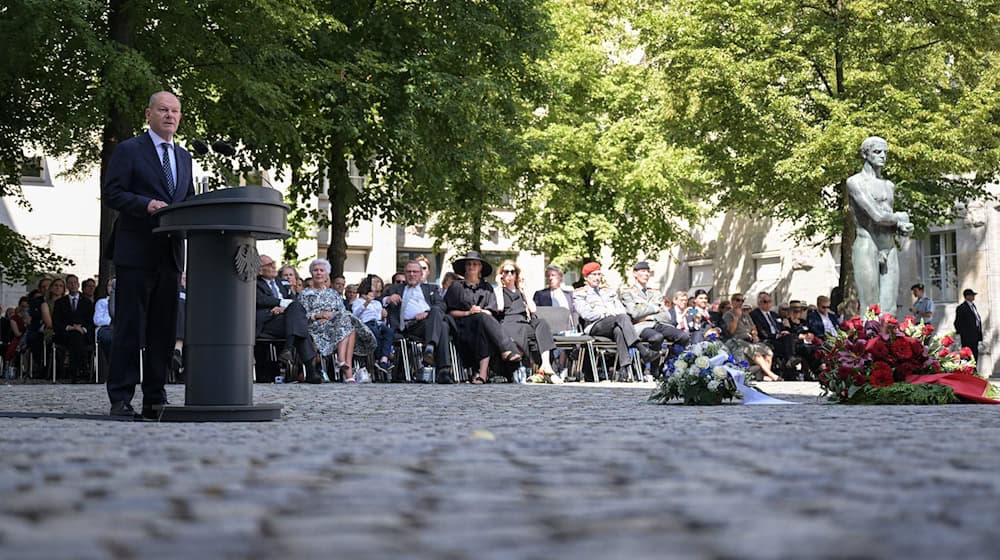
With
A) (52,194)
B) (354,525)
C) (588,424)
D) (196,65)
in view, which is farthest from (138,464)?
(52,194)

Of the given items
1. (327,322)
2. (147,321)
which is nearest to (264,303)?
(327,322)

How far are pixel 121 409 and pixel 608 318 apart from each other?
12455mm

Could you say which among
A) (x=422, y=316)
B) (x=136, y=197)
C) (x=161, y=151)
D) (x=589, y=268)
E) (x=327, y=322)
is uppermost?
(x=589, y=268)

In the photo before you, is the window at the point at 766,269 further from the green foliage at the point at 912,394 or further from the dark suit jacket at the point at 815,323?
the green foliage at the point at 912,394

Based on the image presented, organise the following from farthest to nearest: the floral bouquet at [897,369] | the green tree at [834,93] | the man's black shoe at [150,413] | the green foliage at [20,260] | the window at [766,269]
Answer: the window at [766,269], the green tree at [834,93], the green foliage at [20,260], the floral bouquet at [897,369], the man's black shoe at [150,413]

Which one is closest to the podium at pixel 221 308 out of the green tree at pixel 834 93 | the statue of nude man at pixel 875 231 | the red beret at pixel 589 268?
the statue of nude man at pixel 875 231

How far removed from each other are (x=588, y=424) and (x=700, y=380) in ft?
13.9

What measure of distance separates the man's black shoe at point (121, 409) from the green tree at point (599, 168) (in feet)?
89.5

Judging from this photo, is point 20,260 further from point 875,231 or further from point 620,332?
point 875,231

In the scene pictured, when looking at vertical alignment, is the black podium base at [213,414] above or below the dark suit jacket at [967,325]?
below

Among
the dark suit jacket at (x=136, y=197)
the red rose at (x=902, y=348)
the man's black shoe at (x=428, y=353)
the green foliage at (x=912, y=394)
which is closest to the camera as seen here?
the dark suit jacket at (x=136, y=197)

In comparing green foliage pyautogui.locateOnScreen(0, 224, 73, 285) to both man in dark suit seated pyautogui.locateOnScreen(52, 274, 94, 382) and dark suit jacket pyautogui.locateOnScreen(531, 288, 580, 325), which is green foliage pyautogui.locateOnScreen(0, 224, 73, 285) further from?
dark suit jacket pyautogui.locateOnScreen(531, 288, 580, 325)

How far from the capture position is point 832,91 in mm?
27266

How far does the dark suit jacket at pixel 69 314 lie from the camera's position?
2098 centimetres
